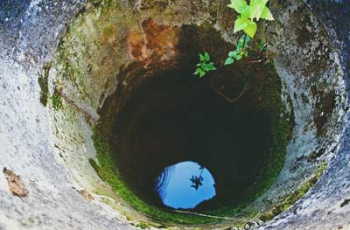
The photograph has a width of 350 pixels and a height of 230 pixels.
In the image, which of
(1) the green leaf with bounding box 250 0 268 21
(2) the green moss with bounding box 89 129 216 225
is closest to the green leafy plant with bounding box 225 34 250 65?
(1) the green leaf with bounding box 250 0 268 21

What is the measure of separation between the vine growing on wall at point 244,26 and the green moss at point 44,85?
3.03 ft

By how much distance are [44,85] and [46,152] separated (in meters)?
0.43

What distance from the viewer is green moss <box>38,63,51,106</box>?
2.02 m

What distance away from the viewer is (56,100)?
213 centimetres

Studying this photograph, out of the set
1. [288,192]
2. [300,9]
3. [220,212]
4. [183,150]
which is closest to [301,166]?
[288,192]

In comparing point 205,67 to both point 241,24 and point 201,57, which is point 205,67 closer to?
point 201,57

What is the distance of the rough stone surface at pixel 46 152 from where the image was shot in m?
1.49

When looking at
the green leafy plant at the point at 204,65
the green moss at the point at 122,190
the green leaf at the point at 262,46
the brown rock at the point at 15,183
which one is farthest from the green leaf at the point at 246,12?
the brown rock at the point at 15,183

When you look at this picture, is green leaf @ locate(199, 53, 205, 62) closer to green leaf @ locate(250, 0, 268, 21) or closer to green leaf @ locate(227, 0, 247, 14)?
green leaf @ locate(227, 0, 247, 14)

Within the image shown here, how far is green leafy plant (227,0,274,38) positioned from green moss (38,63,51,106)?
92 centimetres

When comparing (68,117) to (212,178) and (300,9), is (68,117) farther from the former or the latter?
(300,9)

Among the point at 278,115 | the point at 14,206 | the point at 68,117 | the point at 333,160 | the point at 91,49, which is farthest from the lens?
the point at 278,115

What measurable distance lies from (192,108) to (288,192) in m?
1.24

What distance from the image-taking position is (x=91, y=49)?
2461 mm
